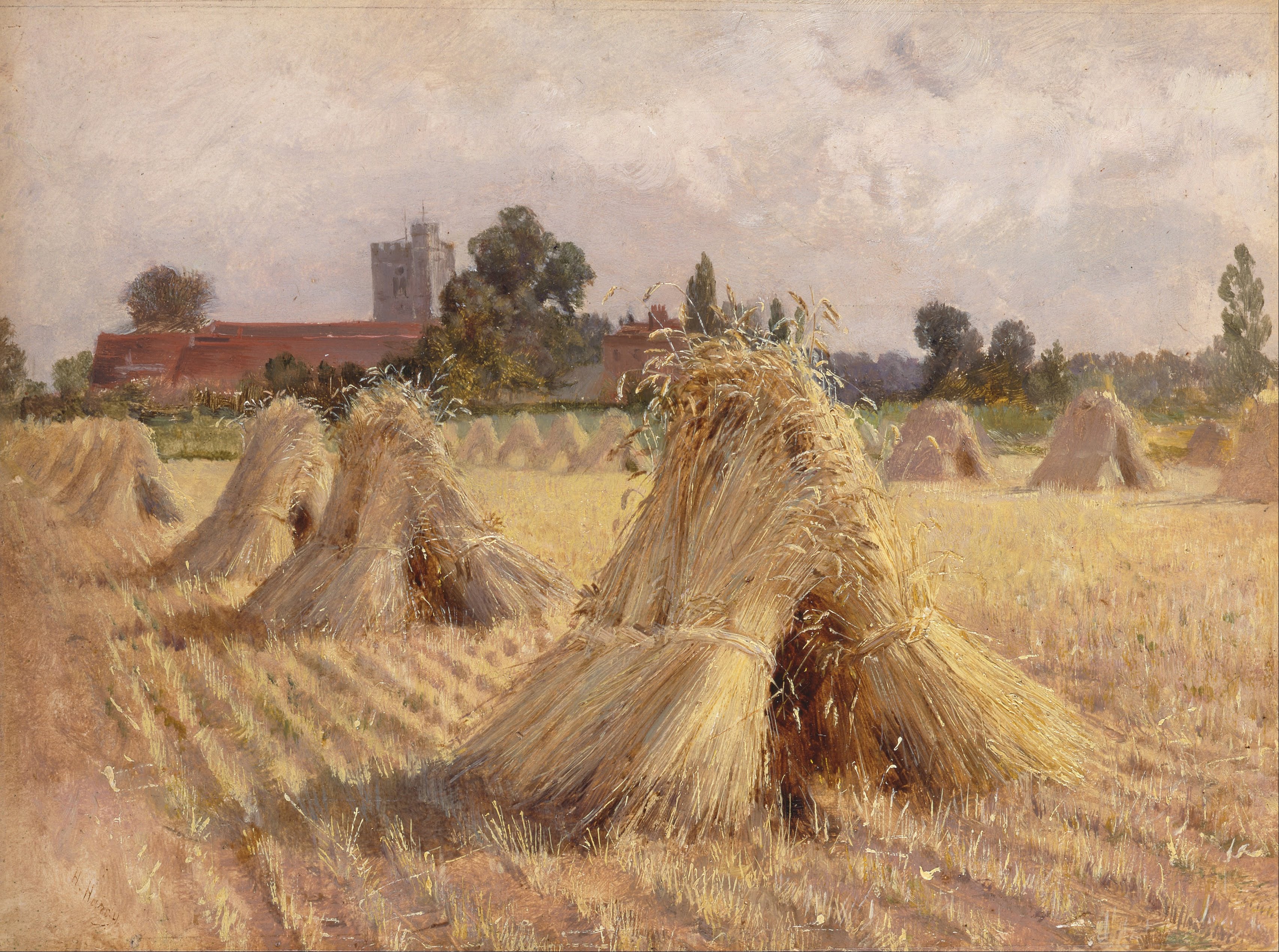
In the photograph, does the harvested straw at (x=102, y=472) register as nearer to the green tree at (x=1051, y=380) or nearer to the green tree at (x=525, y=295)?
the green tree at (x=525, y=295)

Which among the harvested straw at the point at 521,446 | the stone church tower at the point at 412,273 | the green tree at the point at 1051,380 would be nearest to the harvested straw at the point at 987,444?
the green tree at the point at 1051,380

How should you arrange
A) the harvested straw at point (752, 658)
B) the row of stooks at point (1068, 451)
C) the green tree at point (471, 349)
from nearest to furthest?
the harvested straw at point (752, 658), the green tree at point (471, 349), the row of stooks at point (1068, 451)

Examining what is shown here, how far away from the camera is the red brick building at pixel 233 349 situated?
5250mm

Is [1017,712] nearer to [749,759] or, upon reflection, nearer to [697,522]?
[749,759]

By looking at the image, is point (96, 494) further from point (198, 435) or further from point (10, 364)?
point (10, 364)

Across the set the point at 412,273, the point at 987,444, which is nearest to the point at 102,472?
the point at 412,273

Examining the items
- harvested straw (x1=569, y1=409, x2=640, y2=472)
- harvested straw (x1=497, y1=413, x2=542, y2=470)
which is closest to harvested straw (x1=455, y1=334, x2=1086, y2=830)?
harvested straw (x1=497, y1=413, x2=542, y2=470)

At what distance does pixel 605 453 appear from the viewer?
12.6 m

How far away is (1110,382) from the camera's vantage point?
7.39m

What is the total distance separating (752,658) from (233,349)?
457 cm

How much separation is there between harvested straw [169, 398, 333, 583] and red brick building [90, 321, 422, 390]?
26.5 inches

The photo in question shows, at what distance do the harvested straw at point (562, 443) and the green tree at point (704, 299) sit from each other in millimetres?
4031

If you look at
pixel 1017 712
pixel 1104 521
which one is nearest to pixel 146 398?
pixel 1017 712

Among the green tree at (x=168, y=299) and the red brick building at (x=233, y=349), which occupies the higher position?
the green tree at (x=168, y=299)
